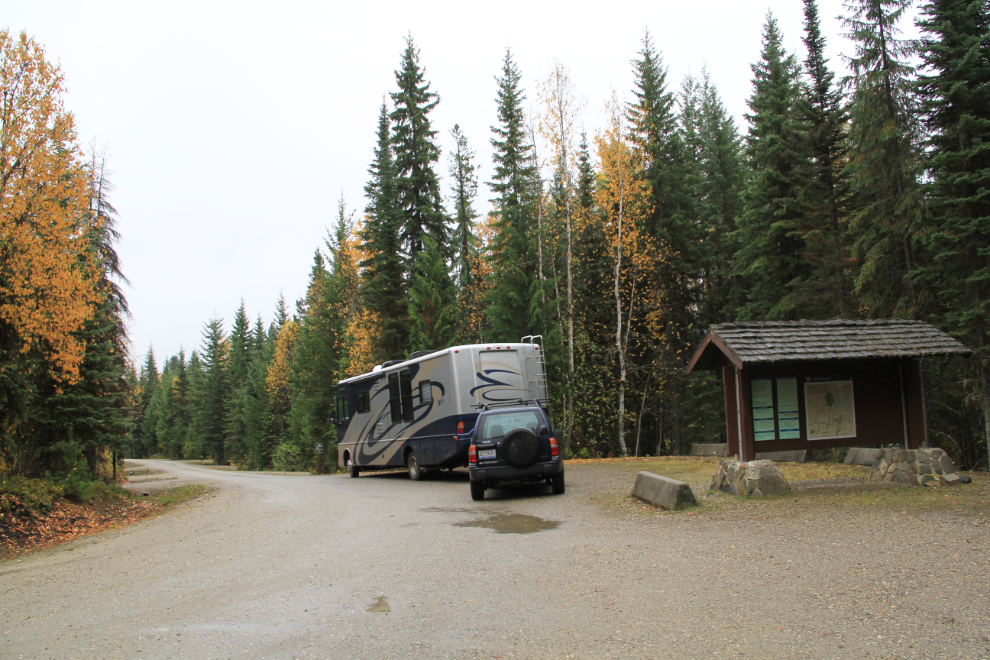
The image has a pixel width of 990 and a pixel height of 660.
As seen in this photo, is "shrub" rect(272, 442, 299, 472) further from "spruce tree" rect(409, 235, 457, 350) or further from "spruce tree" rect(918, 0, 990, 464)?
"spruce tree" rect(918, 0, 990, 464)

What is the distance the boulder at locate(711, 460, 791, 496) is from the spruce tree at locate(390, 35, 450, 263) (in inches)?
941

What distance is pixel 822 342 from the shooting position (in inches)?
516

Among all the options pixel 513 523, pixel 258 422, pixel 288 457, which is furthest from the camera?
pixel 258 422

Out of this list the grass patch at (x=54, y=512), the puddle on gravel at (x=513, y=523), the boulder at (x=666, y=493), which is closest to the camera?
the puddle on gravel at (x=513, y=523)

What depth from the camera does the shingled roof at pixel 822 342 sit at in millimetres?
12672

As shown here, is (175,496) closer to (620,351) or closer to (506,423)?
(506,423)

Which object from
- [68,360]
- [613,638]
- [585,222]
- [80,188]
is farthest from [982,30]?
[68,360]

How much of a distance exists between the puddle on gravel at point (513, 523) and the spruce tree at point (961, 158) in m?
13.2

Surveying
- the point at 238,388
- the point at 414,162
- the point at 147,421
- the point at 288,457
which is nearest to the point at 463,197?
the point at 414,162

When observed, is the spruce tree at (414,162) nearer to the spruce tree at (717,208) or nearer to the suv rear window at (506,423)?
the spruce tree at (717,208)

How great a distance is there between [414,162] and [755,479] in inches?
1035

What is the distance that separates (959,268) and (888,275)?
6.90ft

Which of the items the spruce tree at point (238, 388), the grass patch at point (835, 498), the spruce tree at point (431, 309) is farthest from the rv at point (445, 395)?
the spruce tree at point (238, 388)

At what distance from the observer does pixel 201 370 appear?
9269 cm
